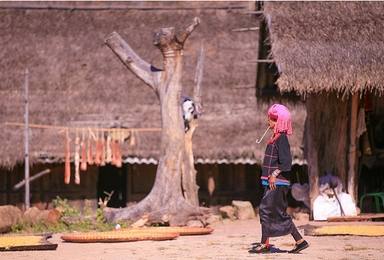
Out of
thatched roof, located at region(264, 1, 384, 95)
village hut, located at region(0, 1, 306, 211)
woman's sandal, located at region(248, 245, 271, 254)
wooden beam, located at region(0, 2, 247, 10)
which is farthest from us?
wooden beam, located at region(0, 2, 247, 10)

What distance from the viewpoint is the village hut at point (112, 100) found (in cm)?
1664

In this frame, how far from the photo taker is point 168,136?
13.1 metres

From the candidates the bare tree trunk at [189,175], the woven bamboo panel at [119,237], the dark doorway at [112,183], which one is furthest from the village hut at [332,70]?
the dark doorway at [112,183]

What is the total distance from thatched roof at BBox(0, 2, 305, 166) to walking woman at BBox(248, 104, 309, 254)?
7.79m

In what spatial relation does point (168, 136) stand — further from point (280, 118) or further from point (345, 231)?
point (280, 118)

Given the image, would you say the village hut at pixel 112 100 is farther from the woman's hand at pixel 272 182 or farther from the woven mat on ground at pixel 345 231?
the woman's hand at pixel 272 182

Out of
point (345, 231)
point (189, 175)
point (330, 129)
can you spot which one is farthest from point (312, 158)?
point (345, 231)

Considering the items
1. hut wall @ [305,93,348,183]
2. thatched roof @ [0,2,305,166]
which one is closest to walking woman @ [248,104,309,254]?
hut wall @ [305,93,348,183]

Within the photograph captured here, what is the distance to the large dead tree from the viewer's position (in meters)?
12.8

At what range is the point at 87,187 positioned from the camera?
687 inches

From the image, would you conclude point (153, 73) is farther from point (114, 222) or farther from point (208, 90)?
point (208, 90)

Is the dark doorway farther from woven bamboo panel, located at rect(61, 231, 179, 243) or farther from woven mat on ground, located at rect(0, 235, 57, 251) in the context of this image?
woven mat on ground, located at rect(0, 235, 57, 251)

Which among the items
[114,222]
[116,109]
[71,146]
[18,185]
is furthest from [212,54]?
[114,222]

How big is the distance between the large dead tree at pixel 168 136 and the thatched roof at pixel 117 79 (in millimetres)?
3405
